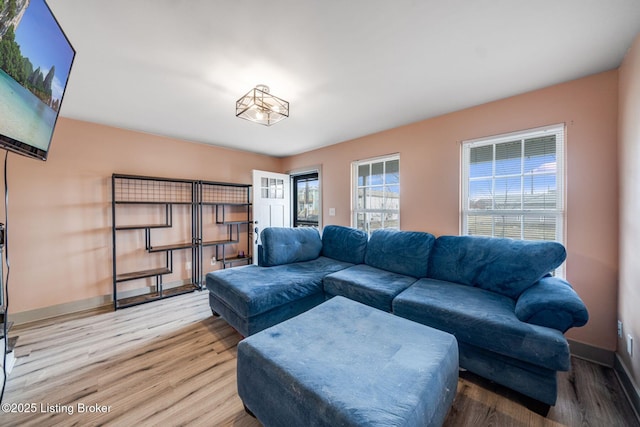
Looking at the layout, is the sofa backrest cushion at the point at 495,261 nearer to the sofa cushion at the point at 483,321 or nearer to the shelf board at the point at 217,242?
the sofa cushion at the point at 483,321

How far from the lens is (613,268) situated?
6.05ft

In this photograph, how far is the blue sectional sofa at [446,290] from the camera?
1423mm

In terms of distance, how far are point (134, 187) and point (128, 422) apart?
2.93 metres

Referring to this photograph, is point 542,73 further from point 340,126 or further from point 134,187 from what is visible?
point 134,187

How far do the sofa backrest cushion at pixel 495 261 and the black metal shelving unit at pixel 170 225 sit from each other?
128 inches

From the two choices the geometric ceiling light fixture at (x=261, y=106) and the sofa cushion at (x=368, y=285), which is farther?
the sofa cushion at (x=368, y=285)

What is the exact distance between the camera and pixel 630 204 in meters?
1.59

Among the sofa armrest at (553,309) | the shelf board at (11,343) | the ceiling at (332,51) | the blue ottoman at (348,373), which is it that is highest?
the ceiling at (332,51)

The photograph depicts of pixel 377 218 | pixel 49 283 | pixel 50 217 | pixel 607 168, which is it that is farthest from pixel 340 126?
pixel 49 283

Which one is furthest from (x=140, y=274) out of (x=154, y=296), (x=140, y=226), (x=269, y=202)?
(x=269, y=202)

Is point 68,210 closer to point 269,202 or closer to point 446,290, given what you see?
point 269,202

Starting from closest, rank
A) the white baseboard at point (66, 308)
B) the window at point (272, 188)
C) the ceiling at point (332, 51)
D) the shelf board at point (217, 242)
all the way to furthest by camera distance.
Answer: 1. the ceiling at point (332, 51)
2. the white baseboard at point (66, 308)
3. the shelf board at point (217, 242)
4. the window at point (272, 188)

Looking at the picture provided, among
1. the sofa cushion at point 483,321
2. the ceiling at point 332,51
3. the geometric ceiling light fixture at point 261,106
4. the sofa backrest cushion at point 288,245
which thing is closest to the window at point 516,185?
the ceiling at point 332,51

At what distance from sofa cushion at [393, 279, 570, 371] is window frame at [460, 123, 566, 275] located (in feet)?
2.84
